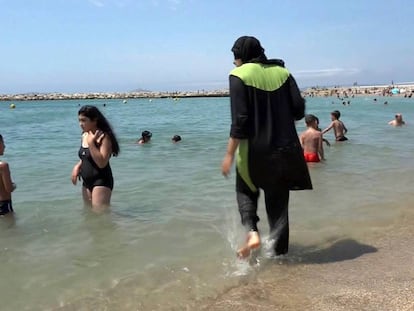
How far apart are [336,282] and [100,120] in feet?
10.2

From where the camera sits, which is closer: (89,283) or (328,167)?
(89,283)

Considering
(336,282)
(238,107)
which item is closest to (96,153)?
(238,107)

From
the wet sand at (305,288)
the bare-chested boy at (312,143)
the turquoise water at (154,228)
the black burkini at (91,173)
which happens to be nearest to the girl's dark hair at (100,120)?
the black burkini at (91,173)

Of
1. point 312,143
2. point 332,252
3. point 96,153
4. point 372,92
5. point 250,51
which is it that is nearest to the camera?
point 250,51

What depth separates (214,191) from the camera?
733cm

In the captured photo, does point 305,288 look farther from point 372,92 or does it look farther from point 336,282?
point 372,92

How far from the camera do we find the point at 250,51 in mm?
3750

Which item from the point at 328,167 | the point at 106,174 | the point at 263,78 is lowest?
the point at 328,167

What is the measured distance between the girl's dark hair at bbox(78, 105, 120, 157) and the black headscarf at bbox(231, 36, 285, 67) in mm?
2092

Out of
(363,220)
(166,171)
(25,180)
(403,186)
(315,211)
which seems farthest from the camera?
(166,171)

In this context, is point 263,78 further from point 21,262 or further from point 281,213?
point 21,262

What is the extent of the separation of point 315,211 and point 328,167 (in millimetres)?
3632

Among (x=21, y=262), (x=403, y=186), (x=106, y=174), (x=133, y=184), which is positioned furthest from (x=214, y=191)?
(x=21, y=262)

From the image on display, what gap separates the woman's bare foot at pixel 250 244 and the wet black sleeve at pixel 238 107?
0.81 meters
